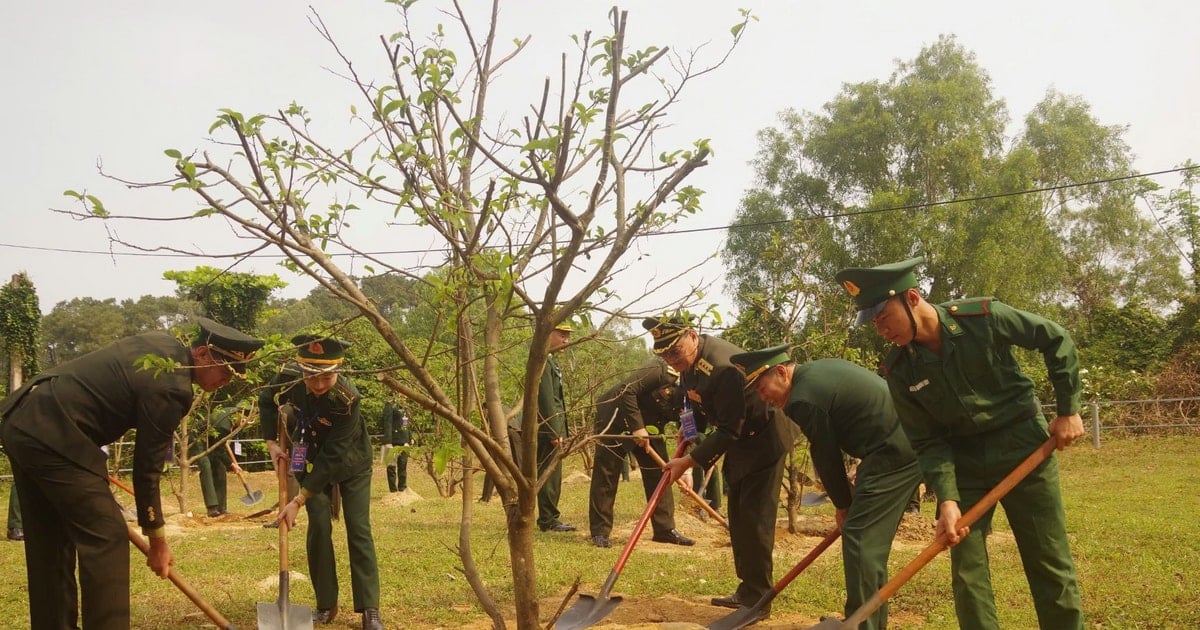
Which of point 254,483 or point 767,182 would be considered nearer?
point 254,483

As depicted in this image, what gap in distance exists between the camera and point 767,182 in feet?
104

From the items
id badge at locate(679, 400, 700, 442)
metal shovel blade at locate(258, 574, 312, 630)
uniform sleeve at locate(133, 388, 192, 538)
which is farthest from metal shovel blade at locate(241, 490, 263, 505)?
uniform sleeve at locate(133, 388, 192, 538)

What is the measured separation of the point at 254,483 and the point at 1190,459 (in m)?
17.4

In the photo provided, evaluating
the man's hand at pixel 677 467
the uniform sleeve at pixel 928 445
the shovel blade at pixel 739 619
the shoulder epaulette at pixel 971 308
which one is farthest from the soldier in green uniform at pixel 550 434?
the shoulder epaulette at pixel 971 308

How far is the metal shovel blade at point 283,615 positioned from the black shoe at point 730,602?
252 cm

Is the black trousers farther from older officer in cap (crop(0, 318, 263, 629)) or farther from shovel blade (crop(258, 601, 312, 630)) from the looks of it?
older officer in cap (crop(0, 318, 263, 629))

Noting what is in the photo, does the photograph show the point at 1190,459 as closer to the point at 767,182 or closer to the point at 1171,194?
the point at 1171,194

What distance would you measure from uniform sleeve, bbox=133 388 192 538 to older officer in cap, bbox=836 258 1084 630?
326 cm

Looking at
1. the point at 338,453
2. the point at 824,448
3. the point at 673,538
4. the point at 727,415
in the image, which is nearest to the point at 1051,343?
the point at 824,448

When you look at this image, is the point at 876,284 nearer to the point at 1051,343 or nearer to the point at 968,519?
the point at 1051,343

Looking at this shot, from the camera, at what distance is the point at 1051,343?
4316 mm

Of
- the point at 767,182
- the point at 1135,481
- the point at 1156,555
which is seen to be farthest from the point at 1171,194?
the point at 1156,555

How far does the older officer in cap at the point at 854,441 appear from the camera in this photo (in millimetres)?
4688

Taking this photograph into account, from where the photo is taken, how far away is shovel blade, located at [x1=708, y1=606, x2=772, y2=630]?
542cm
